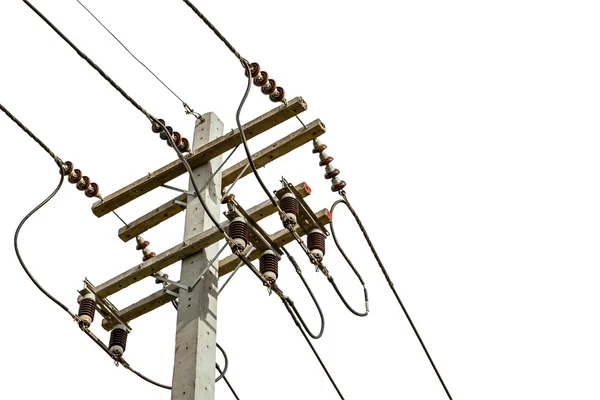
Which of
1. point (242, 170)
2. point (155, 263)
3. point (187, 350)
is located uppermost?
point (242, 170)

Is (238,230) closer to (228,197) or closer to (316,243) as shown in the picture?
(228,197)

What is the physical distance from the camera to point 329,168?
10.4 metres

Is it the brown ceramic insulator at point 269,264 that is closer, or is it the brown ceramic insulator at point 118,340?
the brown ceramic insulator at point 269,264

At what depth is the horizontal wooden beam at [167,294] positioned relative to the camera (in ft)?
31.0

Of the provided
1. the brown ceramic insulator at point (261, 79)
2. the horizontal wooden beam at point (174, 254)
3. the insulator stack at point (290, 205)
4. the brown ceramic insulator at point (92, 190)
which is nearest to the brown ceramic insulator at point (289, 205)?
the insulator stack at point (290, 205)

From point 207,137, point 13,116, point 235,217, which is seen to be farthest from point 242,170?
point 13,116

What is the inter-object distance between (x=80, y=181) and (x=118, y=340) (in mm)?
1600

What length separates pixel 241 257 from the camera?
8852 mm

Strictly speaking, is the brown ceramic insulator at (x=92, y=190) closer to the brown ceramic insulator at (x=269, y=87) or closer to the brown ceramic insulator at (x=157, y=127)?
the brown ceramic insulator at (x=157, y=127)

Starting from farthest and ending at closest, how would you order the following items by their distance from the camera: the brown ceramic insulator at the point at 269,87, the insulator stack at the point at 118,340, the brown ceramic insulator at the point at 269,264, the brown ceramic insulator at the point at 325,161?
1. the brown ceramic insulator at the point at 325,161
2. the brown ceramic insulator at the point at 269,87
3. the insulator stack at the point at 118,340
4. the brown ceramic insulator at the point at 269,264

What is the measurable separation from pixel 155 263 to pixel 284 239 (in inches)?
44.2

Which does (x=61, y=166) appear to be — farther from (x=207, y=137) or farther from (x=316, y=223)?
(x=316, y=223)

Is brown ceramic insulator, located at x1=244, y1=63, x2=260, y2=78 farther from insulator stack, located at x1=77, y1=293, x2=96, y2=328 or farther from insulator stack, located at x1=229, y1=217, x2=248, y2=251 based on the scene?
insulator stack, located at x1=77, y1=293, x2=96, y2=328

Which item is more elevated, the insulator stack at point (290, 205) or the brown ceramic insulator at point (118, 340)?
the insulator stack at point (290, 205)
